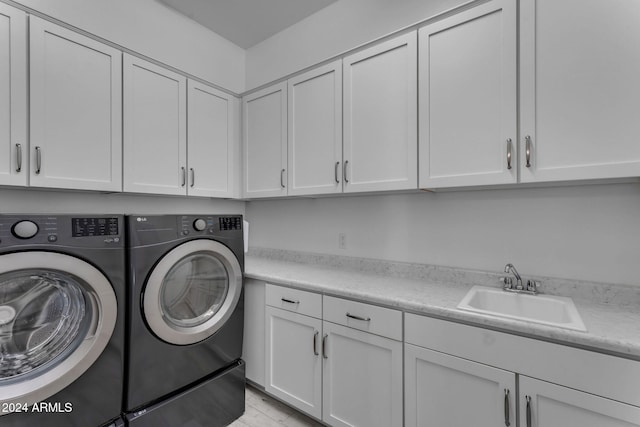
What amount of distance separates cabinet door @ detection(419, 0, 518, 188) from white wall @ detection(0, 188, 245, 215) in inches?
77.2

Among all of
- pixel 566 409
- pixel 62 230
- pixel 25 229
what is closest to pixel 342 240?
pixel 566 409

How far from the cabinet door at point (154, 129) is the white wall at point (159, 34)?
24 centimetres

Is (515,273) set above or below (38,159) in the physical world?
below

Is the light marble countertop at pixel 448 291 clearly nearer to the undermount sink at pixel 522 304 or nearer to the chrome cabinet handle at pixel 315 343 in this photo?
the undermount sink at pixel 522 304

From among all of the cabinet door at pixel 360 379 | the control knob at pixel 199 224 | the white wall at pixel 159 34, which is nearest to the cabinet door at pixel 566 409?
the cabinet door at pixel 360 379

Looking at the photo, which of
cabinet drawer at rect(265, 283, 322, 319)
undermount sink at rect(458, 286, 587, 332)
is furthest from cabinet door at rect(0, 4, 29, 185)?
undermount sink at rect(458, 286, 587, 332)

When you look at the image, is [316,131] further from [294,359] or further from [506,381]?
[506,381]

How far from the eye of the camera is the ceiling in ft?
7.35

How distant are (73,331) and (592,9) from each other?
2.61 m

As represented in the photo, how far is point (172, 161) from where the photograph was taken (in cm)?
216

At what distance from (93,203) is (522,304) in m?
2.72

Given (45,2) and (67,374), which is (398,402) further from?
(45,2)

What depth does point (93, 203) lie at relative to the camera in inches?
79.0

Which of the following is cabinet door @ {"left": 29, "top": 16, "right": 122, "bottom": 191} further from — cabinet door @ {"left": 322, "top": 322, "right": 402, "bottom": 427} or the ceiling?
cabinet door @ {"left": 322, "top": 322, "right": 402, "bottom": 427}
